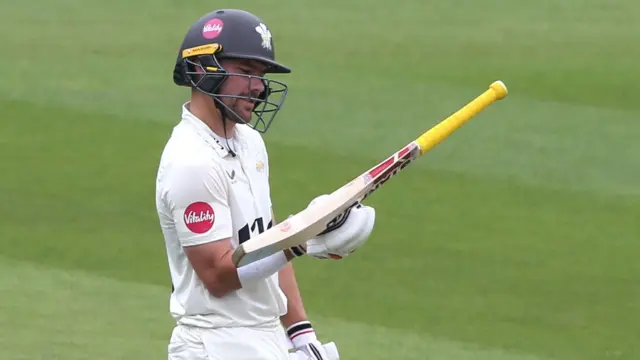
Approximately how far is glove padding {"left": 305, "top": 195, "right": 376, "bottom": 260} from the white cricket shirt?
30cm

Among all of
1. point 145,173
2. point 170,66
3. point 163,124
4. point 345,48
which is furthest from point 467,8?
point 145,173

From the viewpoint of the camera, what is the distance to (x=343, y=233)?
153 inches

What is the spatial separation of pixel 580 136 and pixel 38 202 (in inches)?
179

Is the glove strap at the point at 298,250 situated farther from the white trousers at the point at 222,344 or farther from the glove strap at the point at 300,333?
the glove strap at the point at 300,333

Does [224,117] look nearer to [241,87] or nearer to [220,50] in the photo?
[241,87]

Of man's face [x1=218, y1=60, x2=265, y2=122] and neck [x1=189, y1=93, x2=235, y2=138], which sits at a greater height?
man's face [x1=218, y1=60, x2=265, y2=122]

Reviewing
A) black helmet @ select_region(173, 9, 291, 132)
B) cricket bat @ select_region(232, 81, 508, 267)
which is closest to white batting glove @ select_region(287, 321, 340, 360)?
cricket bat @ select_region(232, 81, 508, 267)

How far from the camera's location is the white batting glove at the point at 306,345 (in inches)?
176

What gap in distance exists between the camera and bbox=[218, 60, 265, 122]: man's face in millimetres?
4062

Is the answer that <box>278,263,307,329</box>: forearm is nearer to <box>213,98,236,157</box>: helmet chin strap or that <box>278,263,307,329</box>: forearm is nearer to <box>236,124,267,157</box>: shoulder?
<box>236,124,267,157</box>: shoulder

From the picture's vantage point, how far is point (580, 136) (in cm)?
1020

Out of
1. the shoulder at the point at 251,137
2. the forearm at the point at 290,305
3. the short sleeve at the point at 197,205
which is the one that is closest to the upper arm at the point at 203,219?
the short sleeve at the point at 197,205

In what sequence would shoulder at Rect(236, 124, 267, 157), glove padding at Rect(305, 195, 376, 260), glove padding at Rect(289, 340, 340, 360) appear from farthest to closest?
1. glove padding at Rect(289, 340, 340, 360)
2. shoulder at Rect(236, 124, 267, 157)
3. glove padding at Rect(305, 195, 376, 260)

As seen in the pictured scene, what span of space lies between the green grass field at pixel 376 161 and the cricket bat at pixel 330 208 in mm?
2860
